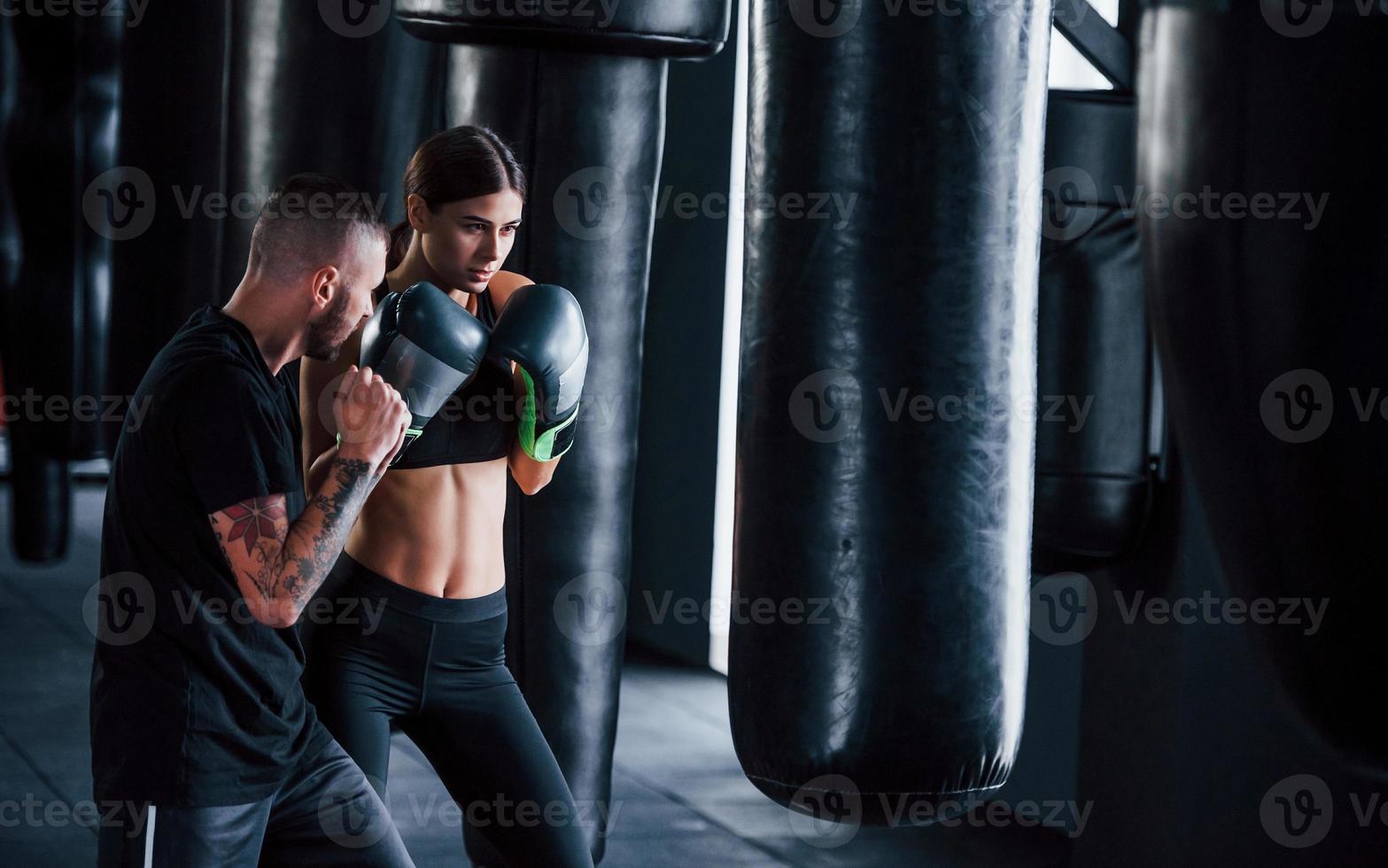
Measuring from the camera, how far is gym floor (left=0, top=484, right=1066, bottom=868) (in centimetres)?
356

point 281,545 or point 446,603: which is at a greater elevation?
point 281,545

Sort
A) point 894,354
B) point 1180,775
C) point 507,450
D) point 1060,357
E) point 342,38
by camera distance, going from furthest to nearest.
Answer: point 1180,775
point 1060,357
point 342,38
point 507,450
point 894,354

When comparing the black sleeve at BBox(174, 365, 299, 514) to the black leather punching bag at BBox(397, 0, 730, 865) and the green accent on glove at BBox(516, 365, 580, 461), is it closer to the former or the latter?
the green accent on glove at BBox(516, 365, 580, 461)

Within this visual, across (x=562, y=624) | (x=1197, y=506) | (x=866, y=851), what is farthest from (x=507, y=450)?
(x=866, y=851)

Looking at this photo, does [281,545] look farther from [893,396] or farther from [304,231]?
[893,396]

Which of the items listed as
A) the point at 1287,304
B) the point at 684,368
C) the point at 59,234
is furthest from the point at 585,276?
the point at 684,368

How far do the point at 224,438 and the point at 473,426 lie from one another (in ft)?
1.78

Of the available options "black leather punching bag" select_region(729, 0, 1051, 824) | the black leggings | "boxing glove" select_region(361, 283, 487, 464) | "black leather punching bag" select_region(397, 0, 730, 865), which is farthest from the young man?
"black leather punching bag" select_region(397, 0, 730, 865)

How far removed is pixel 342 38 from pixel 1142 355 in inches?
63.8

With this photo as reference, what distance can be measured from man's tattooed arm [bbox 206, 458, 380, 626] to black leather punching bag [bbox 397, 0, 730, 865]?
1.32m

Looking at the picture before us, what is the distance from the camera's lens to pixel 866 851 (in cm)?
372

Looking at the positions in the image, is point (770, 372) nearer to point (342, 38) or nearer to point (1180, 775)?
point (342, 38)

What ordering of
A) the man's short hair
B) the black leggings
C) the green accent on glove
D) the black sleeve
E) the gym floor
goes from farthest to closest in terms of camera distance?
the gym floor < the green accent on glove < the black leggings < the man's short hair < the black sleeve

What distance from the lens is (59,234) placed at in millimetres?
4266
